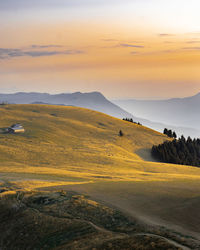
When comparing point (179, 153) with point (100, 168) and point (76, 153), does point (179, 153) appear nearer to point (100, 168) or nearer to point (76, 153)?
point (76, 153)

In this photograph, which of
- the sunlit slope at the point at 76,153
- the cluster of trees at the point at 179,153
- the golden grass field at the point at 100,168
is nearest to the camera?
the golden grass field at the point at 100,168

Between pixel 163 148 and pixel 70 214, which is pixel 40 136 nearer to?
pixel 163 148

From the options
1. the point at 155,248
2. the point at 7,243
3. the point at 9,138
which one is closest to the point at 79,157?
the point at 9,138

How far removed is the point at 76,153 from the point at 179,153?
43.1 meters

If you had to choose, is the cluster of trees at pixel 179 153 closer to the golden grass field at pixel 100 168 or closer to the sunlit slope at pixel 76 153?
the golden grass field at pixel 100 168

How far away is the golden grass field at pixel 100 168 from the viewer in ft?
75.7

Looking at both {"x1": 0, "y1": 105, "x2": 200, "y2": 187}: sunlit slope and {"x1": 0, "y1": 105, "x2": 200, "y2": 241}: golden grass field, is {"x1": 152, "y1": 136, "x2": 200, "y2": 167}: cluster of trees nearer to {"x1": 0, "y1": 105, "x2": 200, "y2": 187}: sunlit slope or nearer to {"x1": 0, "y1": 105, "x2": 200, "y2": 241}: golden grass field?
{"x1": 0, "y1": 105, "x2": 200, "y2": 241}: golden grass field

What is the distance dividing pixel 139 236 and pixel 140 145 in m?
80.8

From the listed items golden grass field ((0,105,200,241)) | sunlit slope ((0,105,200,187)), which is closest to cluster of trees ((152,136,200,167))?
golden grass field ((0,105,200,241))

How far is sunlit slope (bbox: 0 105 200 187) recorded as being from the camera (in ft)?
143

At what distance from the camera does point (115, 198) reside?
998 inches

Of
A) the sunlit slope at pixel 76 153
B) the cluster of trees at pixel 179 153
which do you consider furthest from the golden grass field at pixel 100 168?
the cluster of trees at pixel 179 153

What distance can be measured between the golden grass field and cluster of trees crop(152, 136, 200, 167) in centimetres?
360

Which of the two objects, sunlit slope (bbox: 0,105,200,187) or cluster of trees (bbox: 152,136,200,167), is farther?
cluster of trees (bbox: 152,136,200,167)
